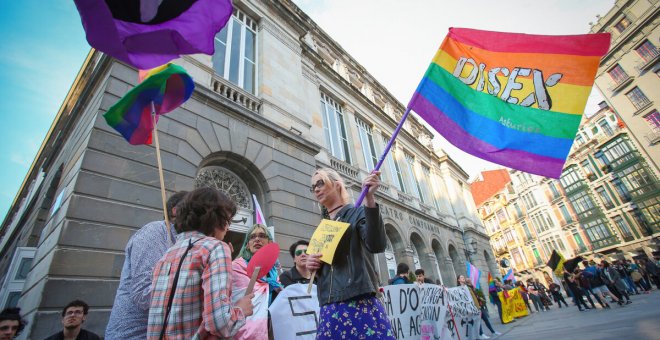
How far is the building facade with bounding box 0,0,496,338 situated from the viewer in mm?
3838

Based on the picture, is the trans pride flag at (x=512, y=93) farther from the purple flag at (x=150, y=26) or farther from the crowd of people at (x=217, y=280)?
the purple flag at (x=150, y=26)

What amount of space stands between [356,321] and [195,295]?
830 millimetres

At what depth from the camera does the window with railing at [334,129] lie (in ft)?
37.2

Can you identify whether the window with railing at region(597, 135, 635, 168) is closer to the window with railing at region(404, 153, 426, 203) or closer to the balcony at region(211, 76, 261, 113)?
the window with railing at region(404, 153, 426, 203)

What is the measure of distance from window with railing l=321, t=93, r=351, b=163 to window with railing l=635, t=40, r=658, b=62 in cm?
2919

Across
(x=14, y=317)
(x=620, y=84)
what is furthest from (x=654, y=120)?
(x=14, y=317)

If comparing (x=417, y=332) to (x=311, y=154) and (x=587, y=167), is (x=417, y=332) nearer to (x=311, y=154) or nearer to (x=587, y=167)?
(x=311, y=154)

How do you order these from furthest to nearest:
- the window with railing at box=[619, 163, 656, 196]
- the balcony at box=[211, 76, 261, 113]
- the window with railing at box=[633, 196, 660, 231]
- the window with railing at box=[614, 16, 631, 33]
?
the window with railing at box=[619, 163, 656, 196] < the window with railing at box=[633, 196, 660, 231] < the window with railing at box=[614, 16, 631, 33] < the balcony at box=[211, 76, 261, 113]

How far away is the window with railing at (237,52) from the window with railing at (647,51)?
33.0 meters

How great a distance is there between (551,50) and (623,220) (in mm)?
41015

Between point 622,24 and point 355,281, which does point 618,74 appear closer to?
point 622,24

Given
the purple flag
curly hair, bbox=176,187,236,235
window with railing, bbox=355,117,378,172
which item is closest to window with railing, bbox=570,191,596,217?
window with railing, bbox=355,117,378,172

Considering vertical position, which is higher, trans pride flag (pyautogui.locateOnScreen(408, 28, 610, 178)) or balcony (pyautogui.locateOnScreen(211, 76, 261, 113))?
balcony (pyautogui.locateOnScreen(211, 76, 261, 113))

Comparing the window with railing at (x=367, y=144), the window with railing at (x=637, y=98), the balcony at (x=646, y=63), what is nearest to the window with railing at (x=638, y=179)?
the window with railing at (x=637, y=98)
